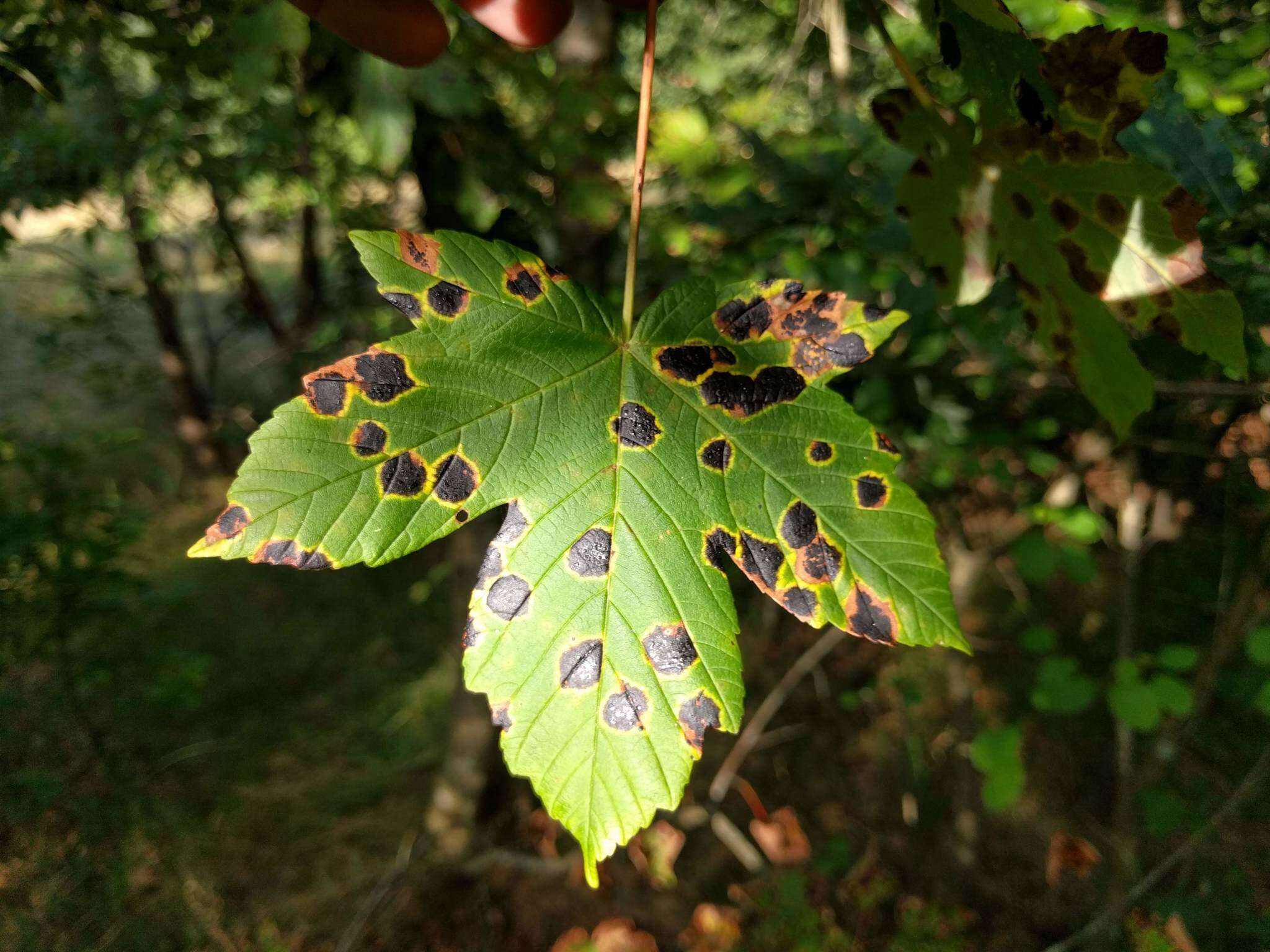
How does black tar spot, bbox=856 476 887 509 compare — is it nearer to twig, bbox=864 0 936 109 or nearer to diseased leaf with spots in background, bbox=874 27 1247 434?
diseased leaf with spots in background, bbox=874 27 1247 434

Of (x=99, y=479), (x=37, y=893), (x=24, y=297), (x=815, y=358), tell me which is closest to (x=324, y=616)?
(x=99, y=479)

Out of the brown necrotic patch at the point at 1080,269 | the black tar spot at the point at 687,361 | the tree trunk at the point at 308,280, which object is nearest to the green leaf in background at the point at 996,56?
the brown necrotic patch at the point at 1080,269

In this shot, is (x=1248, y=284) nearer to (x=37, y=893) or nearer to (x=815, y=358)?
(x=815, y=358)

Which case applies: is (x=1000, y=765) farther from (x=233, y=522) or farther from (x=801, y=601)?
(x=233, y=522)

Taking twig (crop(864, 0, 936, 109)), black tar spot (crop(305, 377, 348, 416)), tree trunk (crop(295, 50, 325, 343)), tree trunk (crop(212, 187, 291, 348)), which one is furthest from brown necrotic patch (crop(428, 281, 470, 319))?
tree trunk (crop(212, 187, 291, 348))

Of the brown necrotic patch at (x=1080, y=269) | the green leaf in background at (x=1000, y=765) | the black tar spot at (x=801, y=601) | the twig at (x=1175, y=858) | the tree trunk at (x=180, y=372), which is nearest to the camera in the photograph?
the black tar spot at (x=801, y=601)

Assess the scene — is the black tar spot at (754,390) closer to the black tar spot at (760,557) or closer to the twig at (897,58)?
the black tar spot at (760,557)

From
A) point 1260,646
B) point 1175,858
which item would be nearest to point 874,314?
point 1260,646
